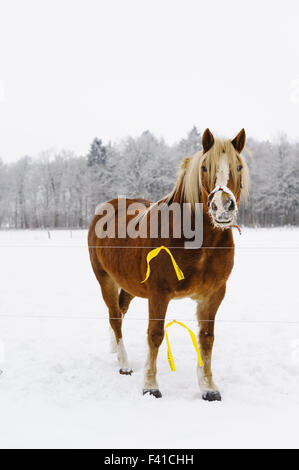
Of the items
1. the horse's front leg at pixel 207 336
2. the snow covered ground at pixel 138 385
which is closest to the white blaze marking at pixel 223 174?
the horse's front leg at pixel 207 336

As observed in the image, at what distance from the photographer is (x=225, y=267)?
256 cm

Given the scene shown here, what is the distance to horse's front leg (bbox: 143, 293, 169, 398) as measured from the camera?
8.39ft

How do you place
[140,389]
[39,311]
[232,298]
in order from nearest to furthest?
[140,389], [39,311], [232,298]

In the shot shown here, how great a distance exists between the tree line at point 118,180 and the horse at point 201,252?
18.6m

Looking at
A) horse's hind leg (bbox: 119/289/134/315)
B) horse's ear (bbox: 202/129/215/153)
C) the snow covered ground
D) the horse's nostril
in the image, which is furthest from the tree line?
the horse's nostril

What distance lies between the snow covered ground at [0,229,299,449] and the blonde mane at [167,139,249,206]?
62.6 inches

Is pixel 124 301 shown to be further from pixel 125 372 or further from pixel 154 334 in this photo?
pixel 154 334

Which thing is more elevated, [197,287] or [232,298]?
[197,287]

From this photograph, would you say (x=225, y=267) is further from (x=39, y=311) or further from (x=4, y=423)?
(x=39, y=311)

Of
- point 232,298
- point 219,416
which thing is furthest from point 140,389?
point 232,298

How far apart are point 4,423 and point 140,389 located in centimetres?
111

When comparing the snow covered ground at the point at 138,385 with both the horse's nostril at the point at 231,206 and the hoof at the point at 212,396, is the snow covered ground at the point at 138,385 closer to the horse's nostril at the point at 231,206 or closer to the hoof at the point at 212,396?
the hoof at the point at 212,396

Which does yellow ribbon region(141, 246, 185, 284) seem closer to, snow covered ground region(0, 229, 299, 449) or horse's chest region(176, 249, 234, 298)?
horse's chest region(176, 249, 234, 298)

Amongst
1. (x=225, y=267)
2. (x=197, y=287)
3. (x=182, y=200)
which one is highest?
(x=182, y=200)
